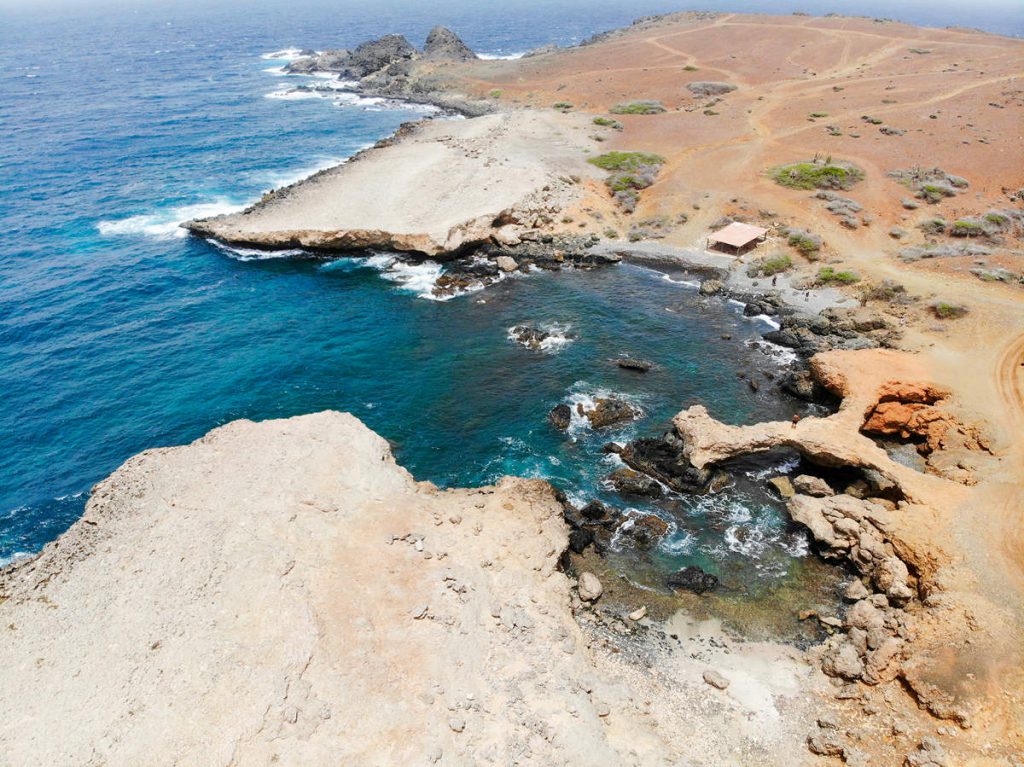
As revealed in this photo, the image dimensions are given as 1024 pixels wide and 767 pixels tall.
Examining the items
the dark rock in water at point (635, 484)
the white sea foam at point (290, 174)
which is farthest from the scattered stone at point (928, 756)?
the white sea foam at point (290, 174)

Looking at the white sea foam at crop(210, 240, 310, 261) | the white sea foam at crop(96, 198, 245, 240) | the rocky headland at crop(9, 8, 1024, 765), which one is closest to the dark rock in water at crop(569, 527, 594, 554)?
the rocky headland at crop(9, 8, 1024, 765)

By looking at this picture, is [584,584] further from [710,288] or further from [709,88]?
[709,88]

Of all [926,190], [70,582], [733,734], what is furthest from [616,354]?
[926,190]

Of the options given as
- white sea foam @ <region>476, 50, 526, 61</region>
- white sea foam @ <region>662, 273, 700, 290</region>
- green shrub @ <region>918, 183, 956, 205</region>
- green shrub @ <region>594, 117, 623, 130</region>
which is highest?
white sea foam @ <region>476, 50, 526, 61</region>

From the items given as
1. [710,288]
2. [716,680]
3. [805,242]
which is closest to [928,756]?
[716,680]

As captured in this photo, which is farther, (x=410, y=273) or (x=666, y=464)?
(x=410, y=273)

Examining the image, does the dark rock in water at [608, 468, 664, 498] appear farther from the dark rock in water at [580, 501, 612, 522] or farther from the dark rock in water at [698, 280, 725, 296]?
the dark rock in water at [698, 280, 725, 296]
